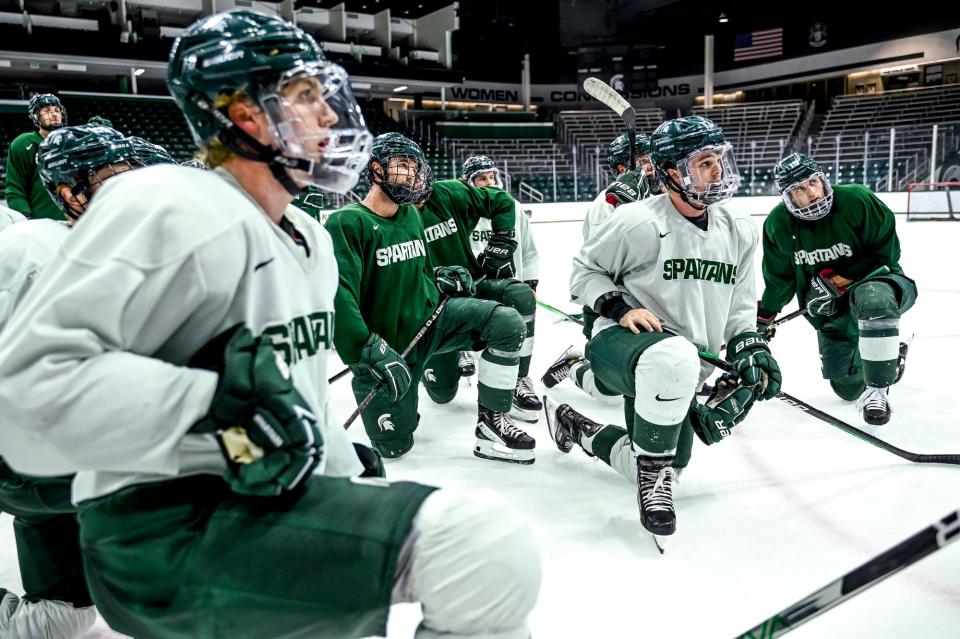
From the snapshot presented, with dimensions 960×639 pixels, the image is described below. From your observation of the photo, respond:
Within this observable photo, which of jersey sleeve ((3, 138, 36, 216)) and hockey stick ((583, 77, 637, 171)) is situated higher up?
hockey stick ((583, 77, 637, 171))

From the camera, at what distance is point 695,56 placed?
2552 cm

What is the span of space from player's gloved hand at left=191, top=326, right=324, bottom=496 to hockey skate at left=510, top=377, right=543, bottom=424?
8.46ft

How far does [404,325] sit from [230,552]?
222 cm

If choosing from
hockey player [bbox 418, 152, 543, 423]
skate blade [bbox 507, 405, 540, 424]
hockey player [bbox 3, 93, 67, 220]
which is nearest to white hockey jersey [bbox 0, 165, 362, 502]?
skate blade [bbox 507, 405, 540, 424]

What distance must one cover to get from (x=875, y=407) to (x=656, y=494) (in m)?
1.47

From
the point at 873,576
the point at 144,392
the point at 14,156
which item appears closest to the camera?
the point at 144,392

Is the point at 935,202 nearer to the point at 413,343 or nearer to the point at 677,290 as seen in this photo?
the point at 677,290

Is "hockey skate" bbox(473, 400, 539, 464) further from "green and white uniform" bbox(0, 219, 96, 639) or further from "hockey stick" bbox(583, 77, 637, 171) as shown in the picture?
"hockey stick" bbox(583, 77, 637, 171)

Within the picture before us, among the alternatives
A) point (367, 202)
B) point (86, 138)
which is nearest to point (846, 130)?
point (367, 202)

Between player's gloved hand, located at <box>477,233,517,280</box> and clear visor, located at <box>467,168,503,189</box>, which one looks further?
clear visor, located at <box>467,168,503,189</box>

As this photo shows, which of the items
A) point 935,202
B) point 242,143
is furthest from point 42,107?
point 935,202

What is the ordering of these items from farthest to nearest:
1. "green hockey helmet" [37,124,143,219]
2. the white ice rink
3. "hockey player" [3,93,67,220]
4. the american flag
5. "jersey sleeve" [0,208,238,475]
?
the american flag → "hockey player" [3,93,67,220] → "green hockey helmet" [37,124,143,219] → the white ice rink → "jersey sleeve" [0,208,238,475]

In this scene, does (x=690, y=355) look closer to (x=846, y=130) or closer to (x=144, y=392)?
(x=144, y=392)

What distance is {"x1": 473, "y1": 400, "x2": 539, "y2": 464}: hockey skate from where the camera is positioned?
9.72 feet
